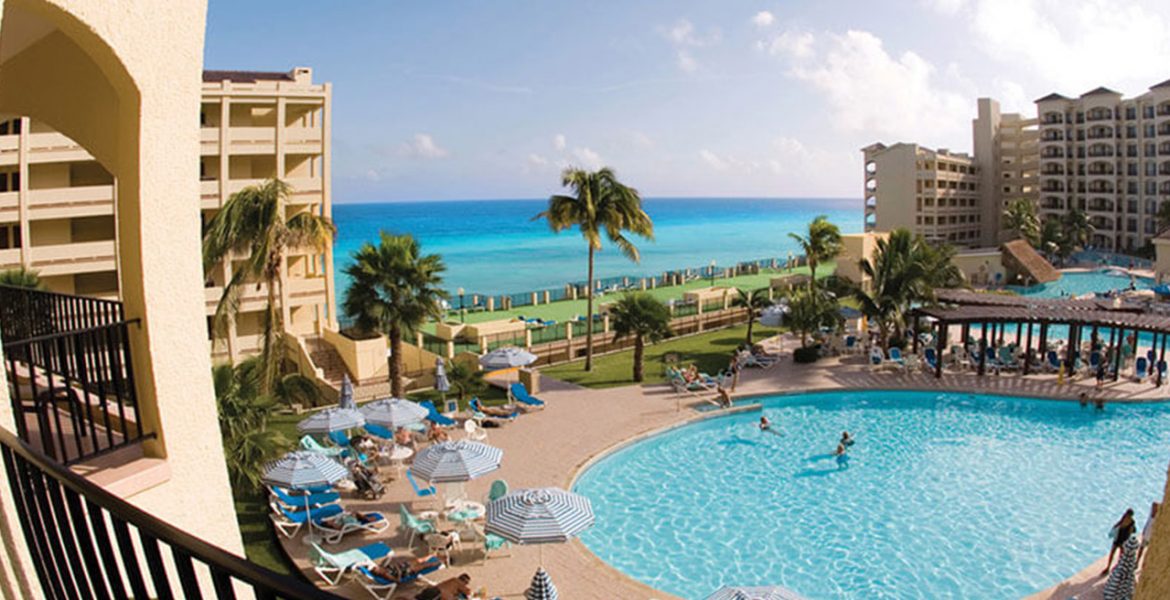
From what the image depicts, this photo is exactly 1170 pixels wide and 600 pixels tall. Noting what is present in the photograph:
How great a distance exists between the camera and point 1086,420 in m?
24.3

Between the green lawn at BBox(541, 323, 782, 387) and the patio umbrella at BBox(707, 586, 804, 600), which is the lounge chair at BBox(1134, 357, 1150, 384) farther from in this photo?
the patio umbrella at BBox(707, 586, 804, 600)

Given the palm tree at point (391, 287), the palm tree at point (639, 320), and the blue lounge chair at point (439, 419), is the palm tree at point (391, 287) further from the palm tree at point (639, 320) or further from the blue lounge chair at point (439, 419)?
the palm tree at point (639, 320)

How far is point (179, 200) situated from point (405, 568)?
8.93m

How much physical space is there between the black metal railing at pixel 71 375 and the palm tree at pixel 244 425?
22.0ft

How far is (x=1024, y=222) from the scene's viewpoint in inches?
2596

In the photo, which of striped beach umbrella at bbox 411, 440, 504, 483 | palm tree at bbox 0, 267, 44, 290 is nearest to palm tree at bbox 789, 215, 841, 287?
striped beach umbrella at bbox 411, 440, 504, 483

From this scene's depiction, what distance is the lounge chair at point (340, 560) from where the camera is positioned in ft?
43.0

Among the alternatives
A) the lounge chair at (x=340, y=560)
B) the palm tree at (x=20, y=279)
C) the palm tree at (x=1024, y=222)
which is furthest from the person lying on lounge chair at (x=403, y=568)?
the palm tree at (x=1024, y=222)

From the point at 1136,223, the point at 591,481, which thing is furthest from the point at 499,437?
the point at 1136,223

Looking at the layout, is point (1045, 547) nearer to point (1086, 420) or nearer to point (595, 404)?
point (1086, 420)

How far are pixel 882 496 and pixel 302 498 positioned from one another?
12.6 m

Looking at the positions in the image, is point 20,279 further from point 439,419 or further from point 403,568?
point 403,568

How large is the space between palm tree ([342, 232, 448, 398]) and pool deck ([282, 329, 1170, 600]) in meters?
4.18

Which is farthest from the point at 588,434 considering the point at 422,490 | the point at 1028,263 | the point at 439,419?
the point at 1028,263
